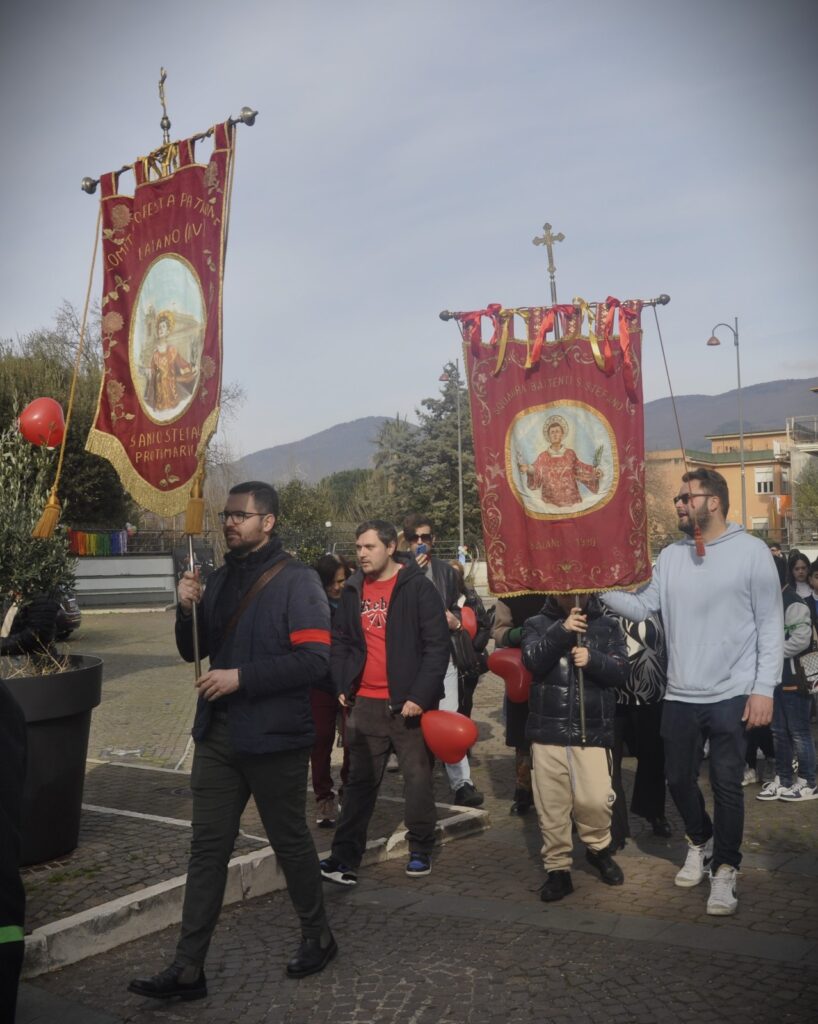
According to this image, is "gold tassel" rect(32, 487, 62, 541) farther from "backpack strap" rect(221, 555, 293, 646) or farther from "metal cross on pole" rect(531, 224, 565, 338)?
"metal cross on pole" rect(531, 224, 565, 338)

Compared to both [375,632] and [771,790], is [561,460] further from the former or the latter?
[771,790]

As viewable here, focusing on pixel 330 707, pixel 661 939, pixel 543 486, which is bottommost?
pixel 661 939

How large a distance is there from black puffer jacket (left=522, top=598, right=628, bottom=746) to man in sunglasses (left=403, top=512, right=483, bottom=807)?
1.90 metres

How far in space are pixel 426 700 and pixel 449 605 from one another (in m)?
2.00

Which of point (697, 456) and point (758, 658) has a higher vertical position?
point (697, 456)

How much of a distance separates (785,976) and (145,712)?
32.5 ft

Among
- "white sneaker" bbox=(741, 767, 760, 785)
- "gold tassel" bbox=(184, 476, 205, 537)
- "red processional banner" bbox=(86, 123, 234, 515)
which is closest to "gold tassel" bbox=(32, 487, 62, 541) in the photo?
"red processional banner" bbox=(86, 123, 234, 515)

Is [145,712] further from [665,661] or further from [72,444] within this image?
[72,444]

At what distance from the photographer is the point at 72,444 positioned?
31859mm

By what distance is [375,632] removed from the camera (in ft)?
21.8

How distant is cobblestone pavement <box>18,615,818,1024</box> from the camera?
14.4 ft

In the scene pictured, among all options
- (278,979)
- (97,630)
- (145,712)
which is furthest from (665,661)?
(97,630)

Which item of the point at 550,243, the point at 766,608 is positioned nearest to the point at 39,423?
the point at 550,243

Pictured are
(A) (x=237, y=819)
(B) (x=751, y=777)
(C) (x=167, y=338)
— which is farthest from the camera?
(B) (x=751, y=777)
